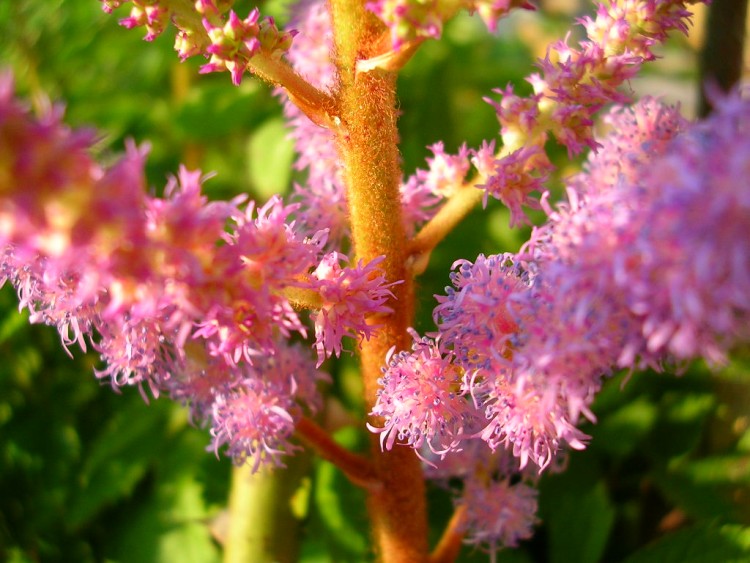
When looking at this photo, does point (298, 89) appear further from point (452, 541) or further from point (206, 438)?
point (206, 438)

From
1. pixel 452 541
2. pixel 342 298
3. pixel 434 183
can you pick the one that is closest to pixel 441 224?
pixel 434 183

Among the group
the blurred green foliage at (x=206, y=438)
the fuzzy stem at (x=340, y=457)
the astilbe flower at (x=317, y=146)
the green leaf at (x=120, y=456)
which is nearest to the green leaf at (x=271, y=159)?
the blurred green foliage at (x=206, y=438)

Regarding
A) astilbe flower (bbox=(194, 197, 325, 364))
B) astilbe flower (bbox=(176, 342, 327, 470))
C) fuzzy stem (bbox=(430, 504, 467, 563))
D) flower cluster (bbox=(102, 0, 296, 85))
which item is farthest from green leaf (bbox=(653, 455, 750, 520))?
flower cluster (bbox=(102, 0, 296, 85))

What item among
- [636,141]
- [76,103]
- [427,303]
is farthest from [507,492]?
[76,103]

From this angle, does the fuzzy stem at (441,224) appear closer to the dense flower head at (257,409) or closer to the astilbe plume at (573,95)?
the astilbe plume at (573,95)

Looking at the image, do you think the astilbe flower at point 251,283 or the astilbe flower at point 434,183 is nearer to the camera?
the astilbe flower at point 251,283

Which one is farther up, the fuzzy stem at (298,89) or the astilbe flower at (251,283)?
the fuzzy stem at (298,89)

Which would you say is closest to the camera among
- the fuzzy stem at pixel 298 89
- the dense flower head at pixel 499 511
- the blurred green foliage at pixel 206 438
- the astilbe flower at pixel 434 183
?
the fuzzy stem at pixel 298 89
